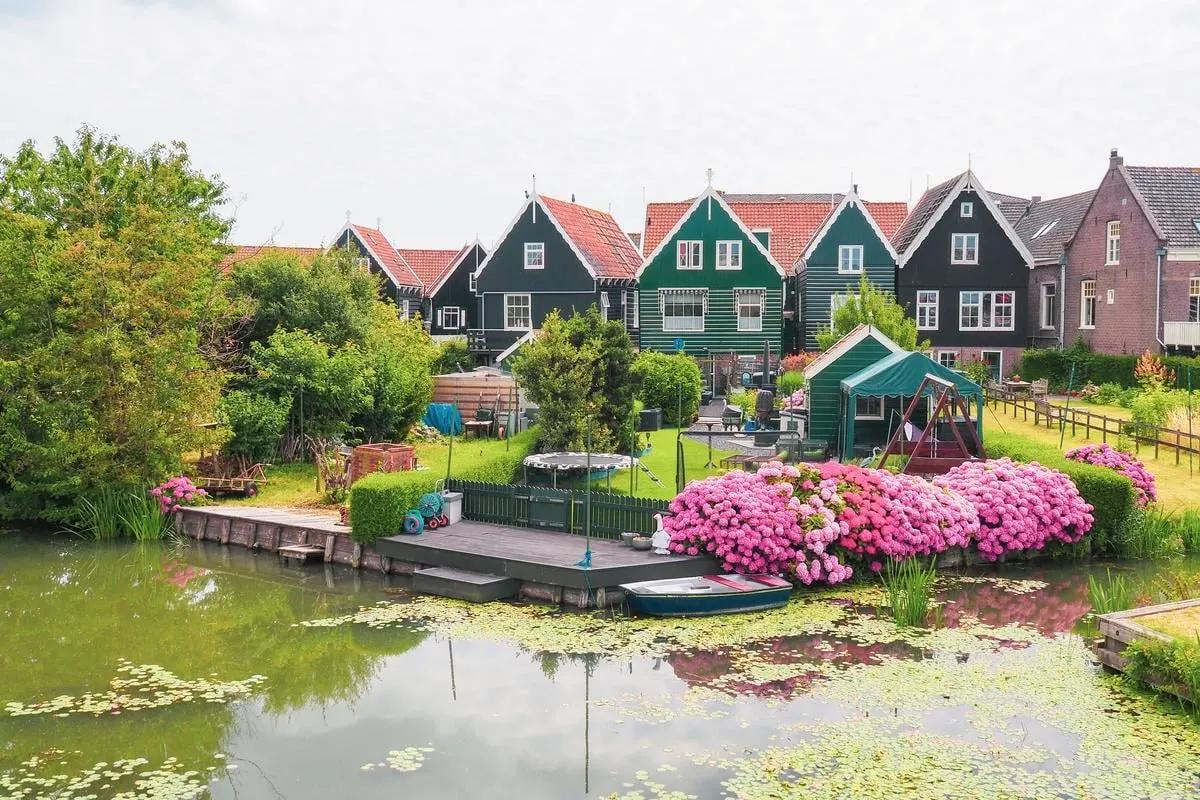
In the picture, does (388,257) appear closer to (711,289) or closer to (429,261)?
(429,261)

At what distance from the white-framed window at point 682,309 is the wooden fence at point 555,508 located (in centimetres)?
2548

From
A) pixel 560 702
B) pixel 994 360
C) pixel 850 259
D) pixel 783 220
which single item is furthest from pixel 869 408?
pixel 783 220

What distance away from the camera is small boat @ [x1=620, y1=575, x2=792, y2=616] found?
Answer: 17.2 m

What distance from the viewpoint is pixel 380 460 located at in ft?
77.1

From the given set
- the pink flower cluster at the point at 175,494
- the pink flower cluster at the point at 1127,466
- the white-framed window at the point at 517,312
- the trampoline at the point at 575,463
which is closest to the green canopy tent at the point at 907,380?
the pink flower cluster at the point at 1127,466

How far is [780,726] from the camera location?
516 inches

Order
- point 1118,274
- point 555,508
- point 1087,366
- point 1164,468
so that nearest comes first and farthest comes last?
point 555,508 < point 1164,468 < point 1087,366 < point 1118,274

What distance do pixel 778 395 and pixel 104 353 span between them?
2132 cm

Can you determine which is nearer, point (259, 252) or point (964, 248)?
point (259, 252)

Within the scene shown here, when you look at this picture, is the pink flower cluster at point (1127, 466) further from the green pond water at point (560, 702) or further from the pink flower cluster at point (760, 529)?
the pink flower cluster at point (760, 529)

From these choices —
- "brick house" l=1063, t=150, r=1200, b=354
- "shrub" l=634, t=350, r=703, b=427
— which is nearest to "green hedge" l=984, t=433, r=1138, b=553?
"shrub" l=634, t=350, r=703, b=427

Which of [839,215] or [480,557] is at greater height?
[839,215]

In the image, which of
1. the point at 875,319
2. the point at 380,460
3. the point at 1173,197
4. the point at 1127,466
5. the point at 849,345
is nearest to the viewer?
the point at 1127,466

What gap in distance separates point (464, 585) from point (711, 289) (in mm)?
29700
